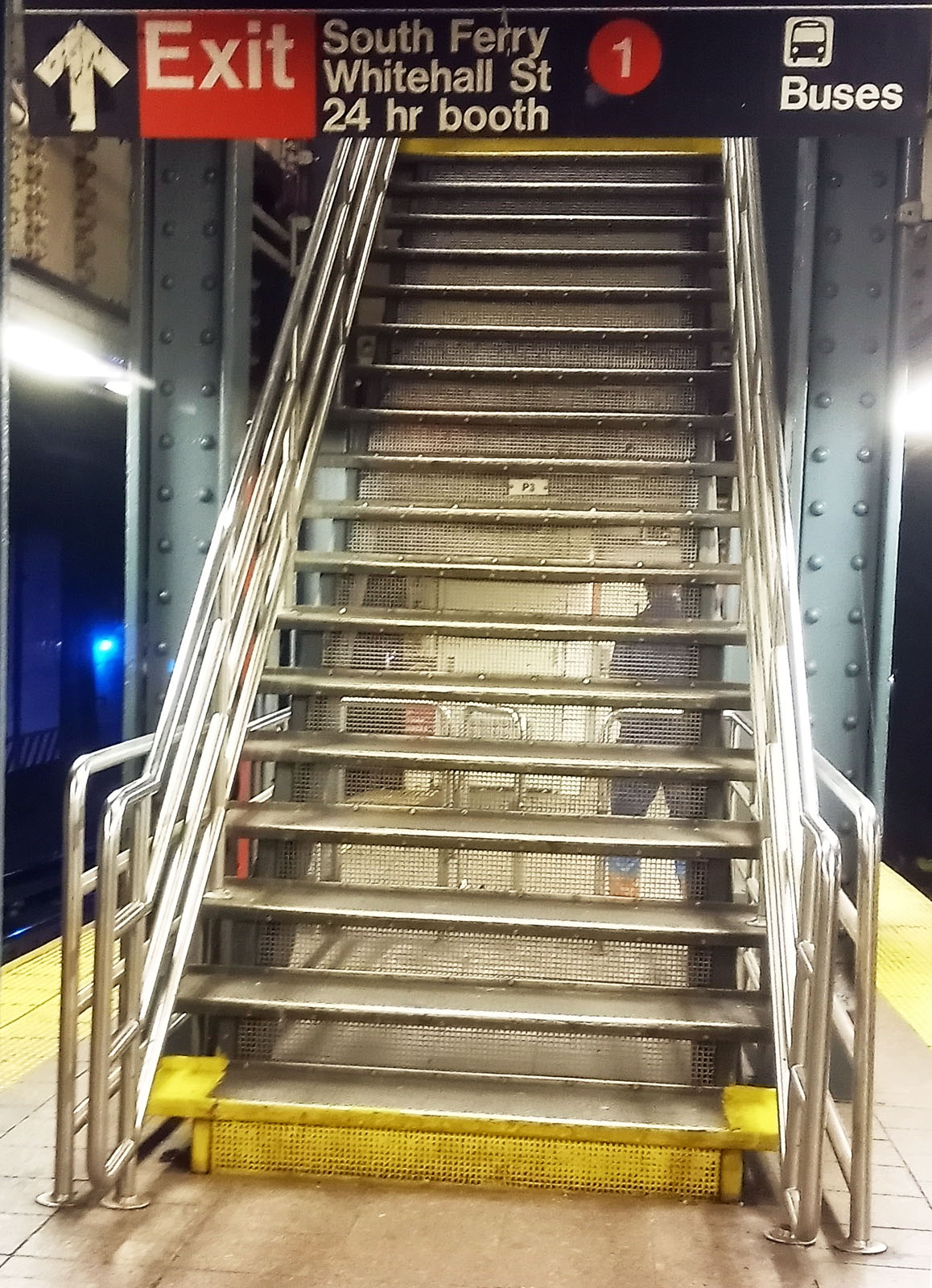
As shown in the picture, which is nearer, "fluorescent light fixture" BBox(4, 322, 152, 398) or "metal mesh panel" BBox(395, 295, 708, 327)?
"metal mesh panel" BBox(395, 295, 708, 327)

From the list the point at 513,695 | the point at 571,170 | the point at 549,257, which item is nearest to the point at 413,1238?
the point at 513,695

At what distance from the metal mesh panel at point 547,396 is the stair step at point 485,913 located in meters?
2.50

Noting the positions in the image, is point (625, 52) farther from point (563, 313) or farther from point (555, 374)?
point (563, 313)

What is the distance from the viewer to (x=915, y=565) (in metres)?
8.16

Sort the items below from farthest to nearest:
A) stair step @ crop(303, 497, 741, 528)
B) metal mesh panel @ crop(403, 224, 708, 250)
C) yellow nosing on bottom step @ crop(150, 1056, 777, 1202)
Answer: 1. metal mesh panel @ crop(403, 224, 708, 250)
2. stair step @ crop(303, 497, 741, 528)
3. yellow nosing on bottom step @ crop(150, 1056, 777, 1202)

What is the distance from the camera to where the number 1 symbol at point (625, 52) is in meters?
3.14

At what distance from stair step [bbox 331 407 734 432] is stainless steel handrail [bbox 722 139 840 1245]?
376mm

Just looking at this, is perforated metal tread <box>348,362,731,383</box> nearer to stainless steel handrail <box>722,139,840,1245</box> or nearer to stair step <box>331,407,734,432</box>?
stair step <box>331,407,734,432</box>

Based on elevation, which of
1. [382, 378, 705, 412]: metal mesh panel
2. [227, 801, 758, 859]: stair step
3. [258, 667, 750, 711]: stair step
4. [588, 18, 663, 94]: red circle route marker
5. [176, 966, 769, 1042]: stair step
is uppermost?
[588, 18, 663, 94]: red circle route marker

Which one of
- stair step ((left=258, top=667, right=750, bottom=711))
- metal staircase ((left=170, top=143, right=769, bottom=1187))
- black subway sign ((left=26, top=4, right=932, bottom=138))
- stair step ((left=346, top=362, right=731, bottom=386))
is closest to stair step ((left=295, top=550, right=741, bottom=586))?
metal staircase ((left=170, top=143, right=769, bottom=1187))

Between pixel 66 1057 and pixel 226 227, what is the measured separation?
2969mm

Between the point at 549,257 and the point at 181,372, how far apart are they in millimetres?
2385

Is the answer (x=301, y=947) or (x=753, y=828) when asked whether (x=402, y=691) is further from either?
(x=753, y=828)

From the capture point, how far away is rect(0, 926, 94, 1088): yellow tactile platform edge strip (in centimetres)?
411
